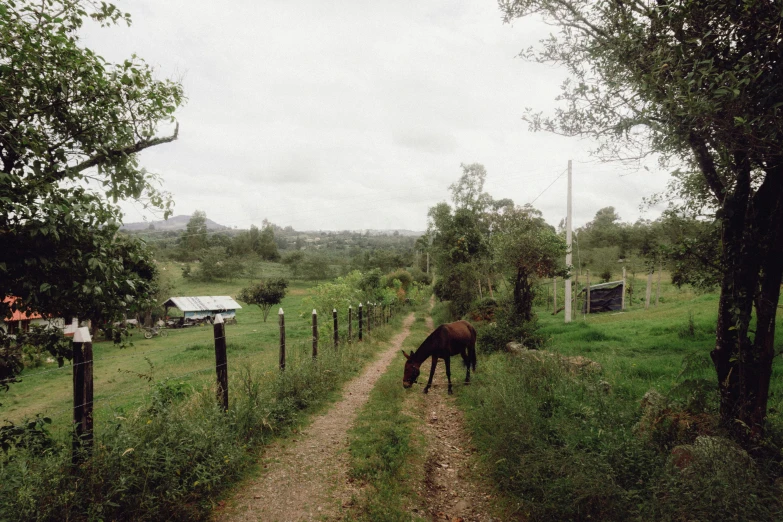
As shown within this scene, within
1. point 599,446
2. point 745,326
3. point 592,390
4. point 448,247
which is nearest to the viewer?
point 745,326

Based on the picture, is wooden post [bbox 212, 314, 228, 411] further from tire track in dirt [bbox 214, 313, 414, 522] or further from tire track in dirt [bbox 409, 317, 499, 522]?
tire track in dirt [bbox 409, 317, 499, 522]

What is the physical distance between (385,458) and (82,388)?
3.79 meters

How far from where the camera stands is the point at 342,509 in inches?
165

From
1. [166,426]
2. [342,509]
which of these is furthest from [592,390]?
[166,426]

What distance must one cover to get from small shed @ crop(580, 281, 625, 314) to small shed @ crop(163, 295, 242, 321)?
110 feet

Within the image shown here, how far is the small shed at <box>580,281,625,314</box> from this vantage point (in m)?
20.4

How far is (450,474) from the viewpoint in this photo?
17.4 ft

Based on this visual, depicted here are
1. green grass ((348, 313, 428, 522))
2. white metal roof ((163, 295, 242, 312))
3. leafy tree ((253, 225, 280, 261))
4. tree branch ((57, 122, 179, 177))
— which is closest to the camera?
tree branch ((57, 122, 179, 177))

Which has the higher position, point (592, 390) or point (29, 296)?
point (29, 296)

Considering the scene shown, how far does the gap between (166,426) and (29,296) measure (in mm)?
2052

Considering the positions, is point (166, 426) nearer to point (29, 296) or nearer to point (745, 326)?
point (29, 296)

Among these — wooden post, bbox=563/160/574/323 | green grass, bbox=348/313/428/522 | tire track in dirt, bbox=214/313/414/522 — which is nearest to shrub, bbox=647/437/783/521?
green grass, bbox=348/313/428/522

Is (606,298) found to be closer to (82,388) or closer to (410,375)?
(410,375)

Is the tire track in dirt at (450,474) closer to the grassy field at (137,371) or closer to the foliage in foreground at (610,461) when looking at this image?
the foliage in foreground at (610,461)
